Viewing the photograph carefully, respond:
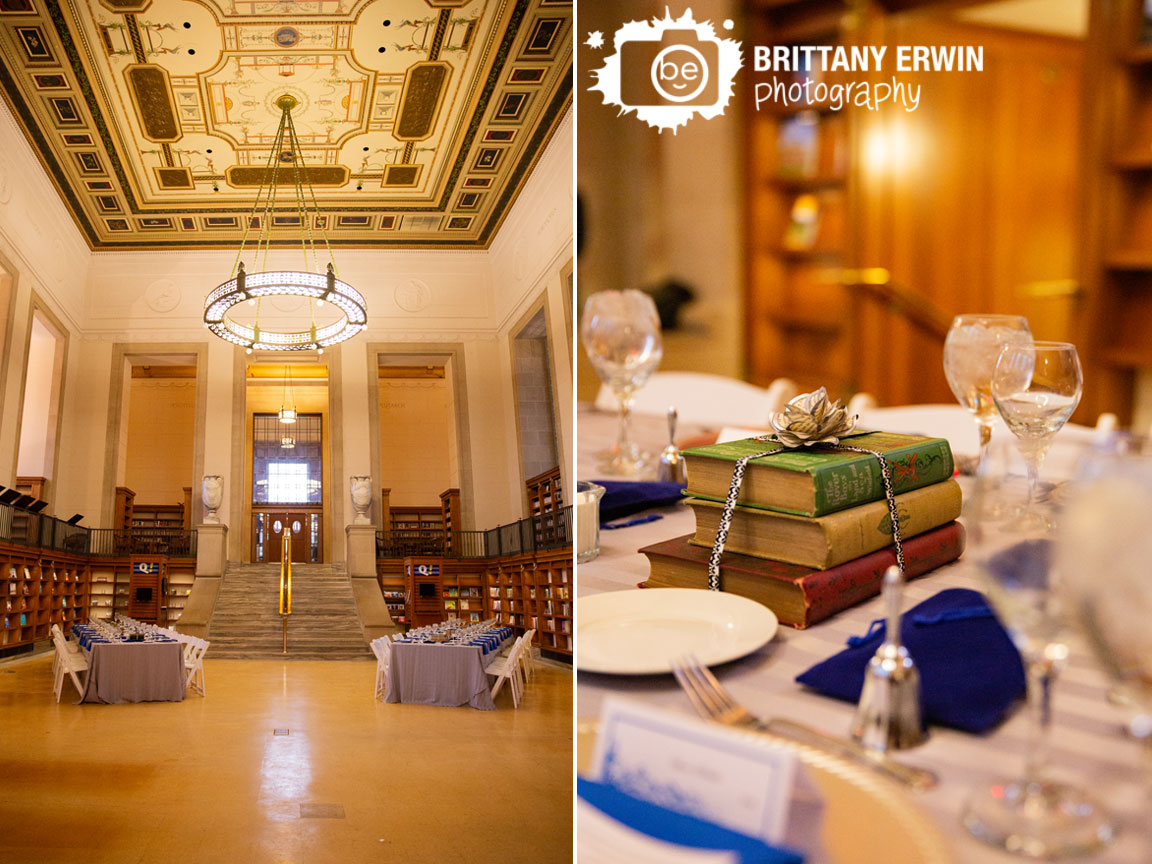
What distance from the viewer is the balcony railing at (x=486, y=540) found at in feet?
8.47

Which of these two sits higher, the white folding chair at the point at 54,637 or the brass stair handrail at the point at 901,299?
the brass stair handrail at the point at 901,299

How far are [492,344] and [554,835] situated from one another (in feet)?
4.50

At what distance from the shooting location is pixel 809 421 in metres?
1.08

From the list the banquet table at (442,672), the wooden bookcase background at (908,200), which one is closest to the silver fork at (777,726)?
the banquet table at (442,672)

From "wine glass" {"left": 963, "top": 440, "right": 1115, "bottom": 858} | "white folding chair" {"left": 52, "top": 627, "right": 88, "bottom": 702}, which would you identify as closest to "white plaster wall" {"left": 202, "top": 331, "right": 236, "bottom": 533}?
"white folding chair" {"left": 52, "top": 627, "right": 88, "bottom": 702}

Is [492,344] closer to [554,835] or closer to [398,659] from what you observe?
[398,659]

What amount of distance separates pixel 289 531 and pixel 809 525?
1.80 metres

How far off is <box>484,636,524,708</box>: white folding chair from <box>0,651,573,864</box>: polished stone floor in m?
0.03

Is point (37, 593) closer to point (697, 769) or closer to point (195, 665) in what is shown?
point (195, 665)

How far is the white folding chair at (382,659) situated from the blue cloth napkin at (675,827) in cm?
204

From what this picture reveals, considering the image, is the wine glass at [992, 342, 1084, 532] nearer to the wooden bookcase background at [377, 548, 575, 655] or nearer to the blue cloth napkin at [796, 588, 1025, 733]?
the blue cloth napkin at [796, 588, 1025, 733]

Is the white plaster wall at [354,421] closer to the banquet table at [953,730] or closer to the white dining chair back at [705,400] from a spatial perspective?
the white dining chair back at [705,400]

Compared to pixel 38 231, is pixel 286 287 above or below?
below

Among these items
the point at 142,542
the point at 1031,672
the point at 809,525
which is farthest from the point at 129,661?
the point at 1031,672
